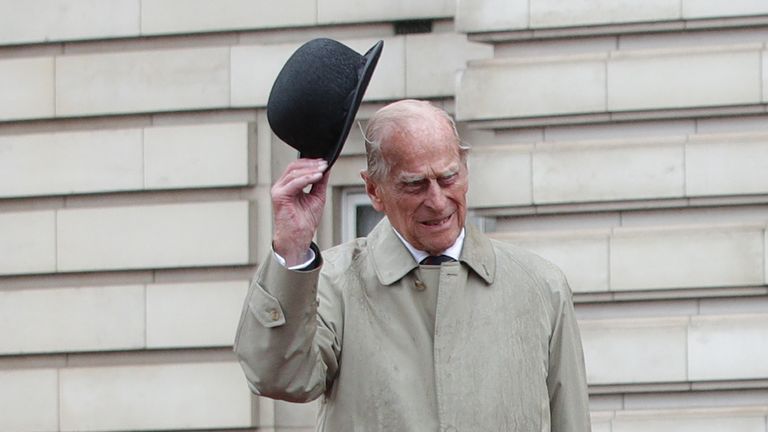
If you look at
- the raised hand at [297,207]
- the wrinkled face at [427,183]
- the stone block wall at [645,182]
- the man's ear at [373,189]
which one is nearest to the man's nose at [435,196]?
the wrinkled face at [427,183]

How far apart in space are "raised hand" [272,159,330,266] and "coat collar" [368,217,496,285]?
1.18 ft

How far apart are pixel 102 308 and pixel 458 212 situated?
6.63m

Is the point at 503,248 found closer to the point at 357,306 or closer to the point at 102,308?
the point at 357,306

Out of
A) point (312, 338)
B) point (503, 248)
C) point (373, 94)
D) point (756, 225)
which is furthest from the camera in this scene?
point (373, 94)

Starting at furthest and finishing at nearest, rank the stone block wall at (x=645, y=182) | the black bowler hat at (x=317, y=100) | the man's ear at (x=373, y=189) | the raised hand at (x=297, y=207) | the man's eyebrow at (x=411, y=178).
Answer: the stone block wall at (x=645, y=182) → the man's ear at (x=373, y=189) → the man's eyebrow at (x=411, y=178) → the black bowler hat at (x=317, y=100) → the raised hand at (x=297, y=207)

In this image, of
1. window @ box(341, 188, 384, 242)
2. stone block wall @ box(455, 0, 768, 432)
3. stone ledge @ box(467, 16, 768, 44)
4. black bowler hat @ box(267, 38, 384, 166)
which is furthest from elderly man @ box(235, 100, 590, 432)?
window @ box(341, 188, 384, 242)

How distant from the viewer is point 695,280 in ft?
33.5

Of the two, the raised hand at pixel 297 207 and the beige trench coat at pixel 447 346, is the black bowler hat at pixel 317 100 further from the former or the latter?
the beige trench coat at pixel 447 346

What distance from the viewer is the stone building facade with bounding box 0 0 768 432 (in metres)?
10.2

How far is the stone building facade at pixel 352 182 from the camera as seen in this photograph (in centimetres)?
1020

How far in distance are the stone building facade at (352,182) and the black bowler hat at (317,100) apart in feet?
17.9

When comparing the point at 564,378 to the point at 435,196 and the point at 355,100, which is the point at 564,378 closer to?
the point at 435,196

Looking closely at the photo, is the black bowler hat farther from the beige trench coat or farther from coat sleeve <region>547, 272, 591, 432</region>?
coat sleeve <region>547, 272, 591, 432</region>

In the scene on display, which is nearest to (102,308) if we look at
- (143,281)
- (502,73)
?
(143,281)
